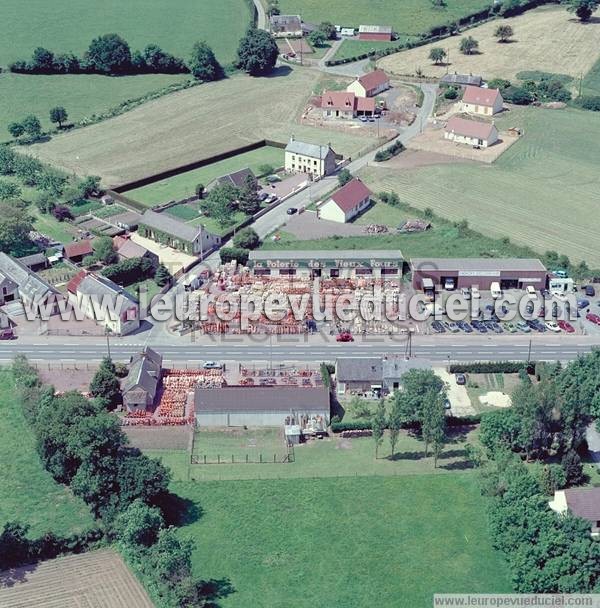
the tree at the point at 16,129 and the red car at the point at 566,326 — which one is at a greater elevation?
the tree at the point at 16,129

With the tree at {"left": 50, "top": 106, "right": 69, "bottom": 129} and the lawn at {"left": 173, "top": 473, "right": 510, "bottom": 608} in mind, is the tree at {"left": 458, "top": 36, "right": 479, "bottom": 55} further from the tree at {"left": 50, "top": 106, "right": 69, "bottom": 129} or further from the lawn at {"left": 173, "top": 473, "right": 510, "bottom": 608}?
the lawn at {"left": 173, "top": 473, "right": 510, "bottom": 608}

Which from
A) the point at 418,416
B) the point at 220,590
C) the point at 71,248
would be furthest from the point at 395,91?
the point at 220,590

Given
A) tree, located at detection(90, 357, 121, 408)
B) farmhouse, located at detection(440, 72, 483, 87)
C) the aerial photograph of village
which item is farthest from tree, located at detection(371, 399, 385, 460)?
farmhouse, located at detection(440, 72, 483, 87)

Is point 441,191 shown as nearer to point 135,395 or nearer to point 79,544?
point 135,395

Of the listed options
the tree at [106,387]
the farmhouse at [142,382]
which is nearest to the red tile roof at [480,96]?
the farmhouse at [142,382]

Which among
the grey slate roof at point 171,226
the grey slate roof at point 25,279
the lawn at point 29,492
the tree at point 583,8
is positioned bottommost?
the lawn at point 29,492

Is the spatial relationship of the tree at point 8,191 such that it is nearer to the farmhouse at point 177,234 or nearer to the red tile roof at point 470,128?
the farmhouse at point 177,234
